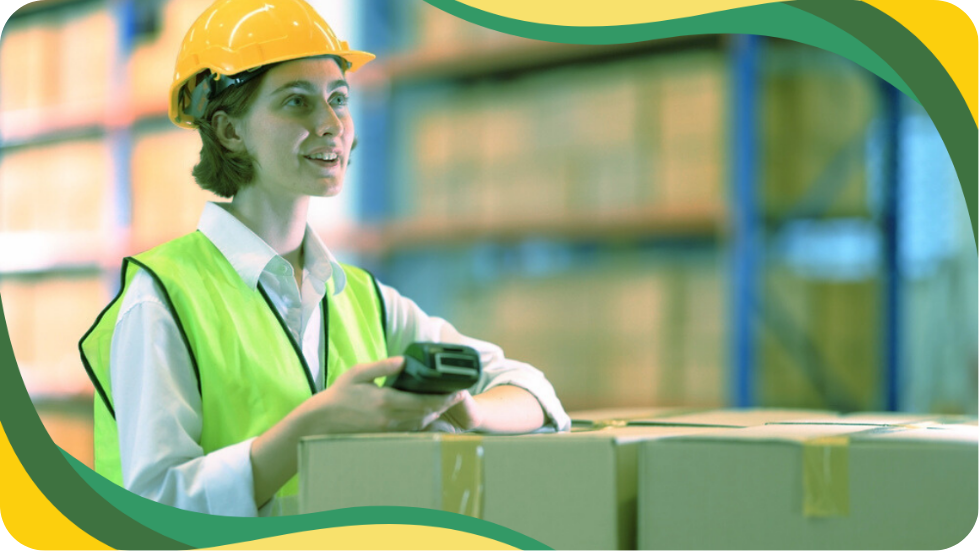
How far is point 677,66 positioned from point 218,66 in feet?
5.04

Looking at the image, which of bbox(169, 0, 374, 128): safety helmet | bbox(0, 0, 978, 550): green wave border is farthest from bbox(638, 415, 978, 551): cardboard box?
bbox(169, 0, 374, 128): safety helmet

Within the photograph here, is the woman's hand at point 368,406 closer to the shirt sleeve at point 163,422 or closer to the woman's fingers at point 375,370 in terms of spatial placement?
the woman's fingers at point 375,370

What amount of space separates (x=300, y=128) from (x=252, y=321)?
23 cm

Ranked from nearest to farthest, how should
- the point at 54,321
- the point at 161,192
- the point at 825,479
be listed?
the point at 825,479 < the point at 161,192 < the point at 54,321

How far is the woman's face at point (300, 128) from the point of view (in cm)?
104

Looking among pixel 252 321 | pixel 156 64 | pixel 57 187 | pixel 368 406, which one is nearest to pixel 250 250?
pixel 252 321

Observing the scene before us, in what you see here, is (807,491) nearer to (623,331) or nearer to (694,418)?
(694,418)

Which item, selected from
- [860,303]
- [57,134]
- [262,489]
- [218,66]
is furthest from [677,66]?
[57,134]

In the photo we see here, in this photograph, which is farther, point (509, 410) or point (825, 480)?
point (509, 410)

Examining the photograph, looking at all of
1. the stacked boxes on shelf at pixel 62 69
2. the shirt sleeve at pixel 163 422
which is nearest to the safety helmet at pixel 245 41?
the shirt sleeve at pixel 163 422

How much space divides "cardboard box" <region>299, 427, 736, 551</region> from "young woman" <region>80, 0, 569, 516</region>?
58 mm

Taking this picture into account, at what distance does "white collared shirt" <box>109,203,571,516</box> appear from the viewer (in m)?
0.90

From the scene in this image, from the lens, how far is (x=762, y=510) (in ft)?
2.25

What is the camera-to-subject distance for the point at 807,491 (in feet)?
2.21
